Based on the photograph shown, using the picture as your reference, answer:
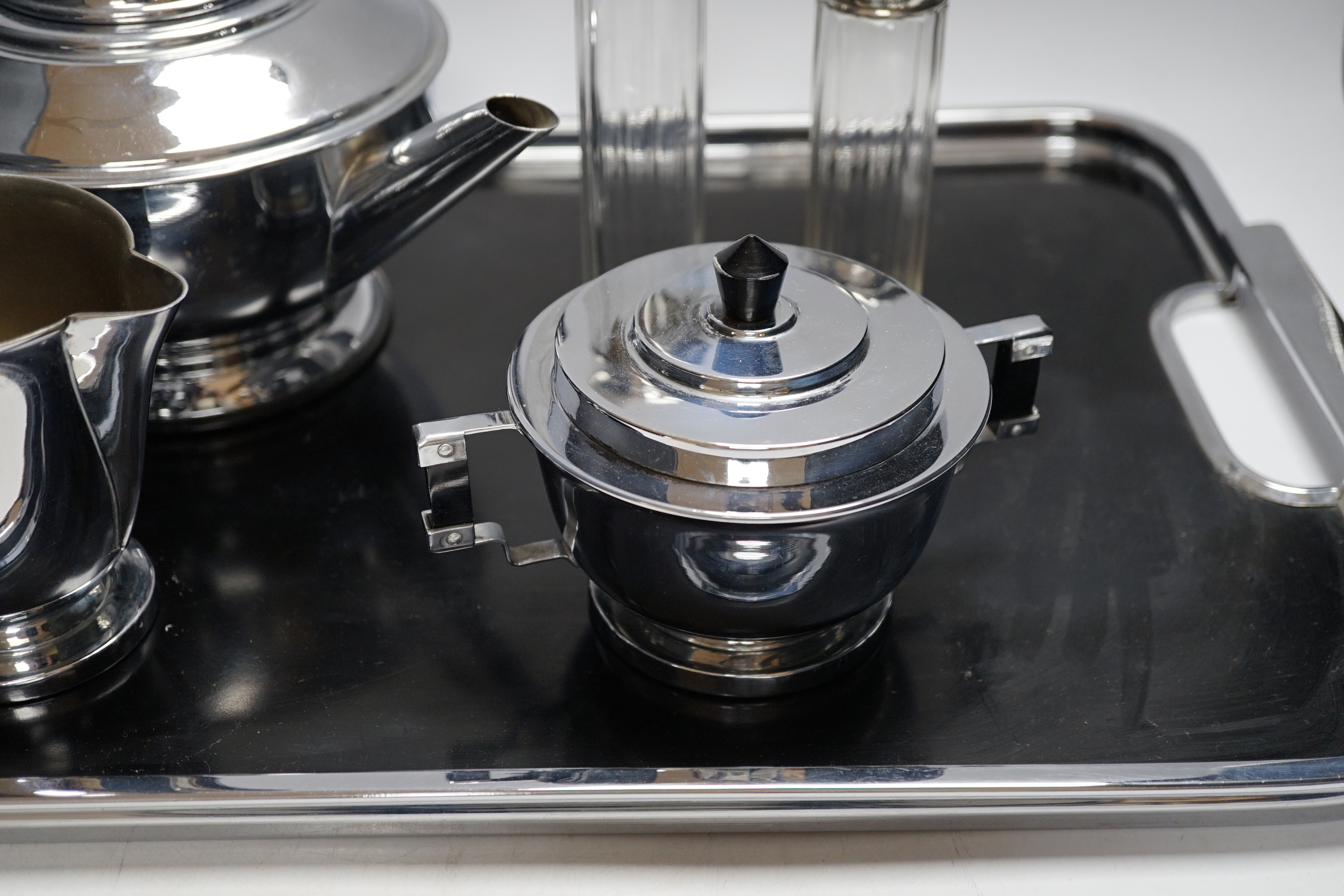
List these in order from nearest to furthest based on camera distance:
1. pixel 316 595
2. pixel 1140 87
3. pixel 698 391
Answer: pixel 698 391
pixel 316 595
pixel 1140 87

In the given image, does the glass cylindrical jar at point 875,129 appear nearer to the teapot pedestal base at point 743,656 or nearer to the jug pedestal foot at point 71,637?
the teapot pedestal base at point 743,656

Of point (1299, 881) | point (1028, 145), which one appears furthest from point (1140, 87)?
point (1299, 881)

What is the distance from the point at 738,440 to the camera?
17.4 inches

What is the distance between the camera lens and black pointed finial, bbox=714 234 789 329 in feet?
1.52

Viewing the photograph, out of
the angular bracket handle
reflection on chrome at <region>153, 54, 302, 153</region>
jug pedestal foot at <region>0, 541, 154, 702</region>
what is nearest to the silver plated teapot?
reflection on chrome at <region>153, 54, 302, 153</region>

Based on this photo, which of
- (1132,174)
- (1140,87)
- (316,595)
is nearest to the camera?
(316,595)

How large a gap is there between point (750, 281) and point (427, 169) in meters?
0.23

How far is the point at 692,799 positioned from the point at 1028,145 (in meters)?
0.58

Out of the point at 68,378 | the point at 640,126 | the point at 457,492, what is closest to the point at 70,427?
the point at 68,378

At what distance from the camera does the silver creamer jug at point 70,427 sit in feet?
1.53

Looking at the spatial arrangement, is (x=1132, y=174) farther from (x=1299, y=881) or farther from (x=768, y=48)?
(x=1299, y=881)

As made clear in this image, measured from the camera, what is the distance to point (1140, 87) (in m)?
1.10

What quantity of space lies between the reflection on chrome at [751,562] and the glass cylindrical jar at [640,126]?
0.32 m

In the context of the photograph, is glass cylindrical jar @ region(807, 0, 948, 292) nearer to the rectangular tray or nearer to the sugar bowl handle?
the rectangular tray
